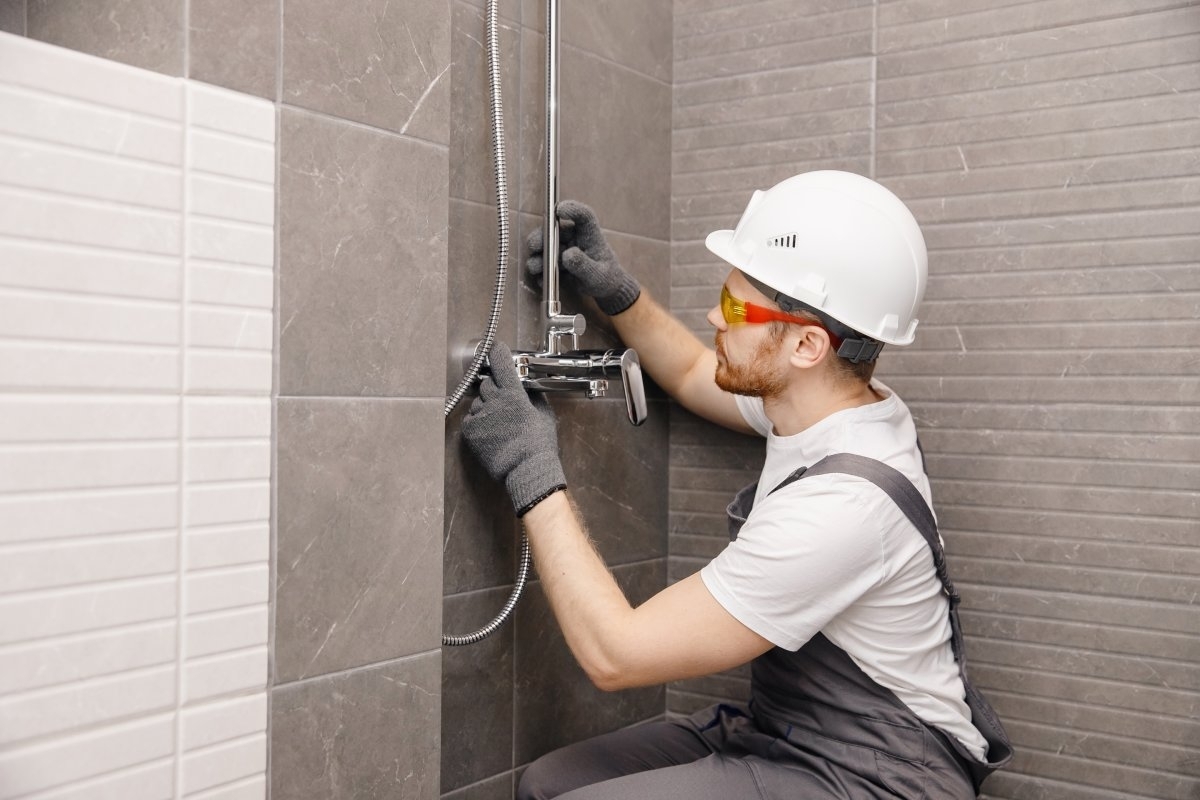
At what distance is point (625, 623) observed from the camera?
1418 millimetres

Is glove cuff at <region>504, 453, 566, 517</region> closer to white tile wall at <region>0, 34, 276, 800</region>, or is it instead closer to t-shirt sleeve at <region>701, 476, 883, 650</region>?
t-shirt sleeve at <region>701, 476, 883, 650</region>

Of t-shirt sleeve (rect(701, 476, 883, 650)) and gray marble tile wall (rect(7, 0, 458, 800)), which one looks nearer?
gray marble tile wall (rect(7, 0, 458, 800))

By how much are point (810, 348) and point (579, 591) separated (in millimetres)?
509

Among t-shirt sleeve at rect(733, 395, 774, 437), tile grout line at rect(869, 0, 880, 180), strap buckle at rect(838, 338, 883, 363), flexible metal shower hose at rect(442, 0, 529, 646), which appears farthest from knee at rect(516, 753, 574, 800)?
tile grout line at rect(869, 0, 880, 180)

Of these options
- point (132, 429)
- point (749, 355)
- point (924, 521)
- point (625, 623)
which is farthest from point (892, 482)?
point (132, 429)

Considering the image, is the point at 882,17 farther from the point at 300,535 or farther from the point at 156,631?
the point at 156,631

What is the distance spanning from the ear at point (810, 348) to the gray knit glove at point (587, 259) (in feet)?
1.10

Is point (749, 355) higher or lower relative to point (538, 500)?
higher

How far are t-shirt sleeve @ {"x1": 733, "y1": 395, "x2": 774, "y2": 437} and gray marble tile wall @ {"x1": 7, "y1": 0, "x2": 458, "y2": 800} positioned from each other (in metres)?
0.70

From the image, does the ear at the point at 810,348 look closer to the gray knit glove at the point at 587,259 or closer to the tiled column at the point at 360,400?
the gray knit glove at the point at 587,259

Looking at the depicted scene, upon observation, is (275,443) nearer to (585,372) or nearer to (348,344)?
(348,344)

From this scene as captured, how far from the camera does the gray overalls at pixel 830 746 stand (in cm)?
146

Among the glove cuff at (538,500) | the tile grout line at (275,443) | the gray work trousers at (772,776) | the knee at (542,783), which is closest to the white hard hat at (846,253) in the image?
the glove cuff at (538,500)

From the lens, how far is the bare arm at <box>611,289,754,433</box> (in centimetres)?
185
